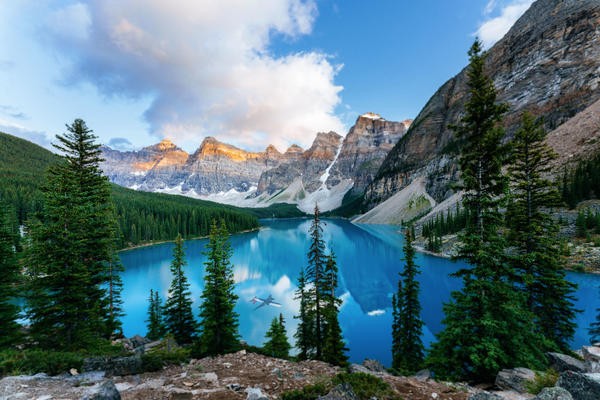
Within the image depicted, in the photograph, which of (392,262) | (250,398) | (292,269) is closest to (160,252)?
(292,269)

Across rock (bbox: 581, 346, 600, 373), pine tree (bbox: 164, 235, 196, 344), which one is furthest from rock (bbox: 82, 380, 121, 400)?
pine tree (bbox: 164, 235, 196, 344)

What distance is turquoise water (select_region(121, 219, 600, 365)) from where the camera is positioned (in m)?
26.0

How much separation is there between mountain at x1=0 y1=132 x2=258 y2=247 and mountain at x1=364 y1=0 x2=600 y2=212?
→ 320 ft

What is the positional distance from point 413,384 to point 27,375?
11.6 meters

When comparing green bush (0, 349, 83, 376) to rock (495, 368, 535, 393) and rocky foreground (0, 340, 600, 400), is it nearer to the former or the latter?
rocky foreground (0, 340, 600, 400)

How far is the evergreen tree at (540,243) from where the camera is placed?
14.0m

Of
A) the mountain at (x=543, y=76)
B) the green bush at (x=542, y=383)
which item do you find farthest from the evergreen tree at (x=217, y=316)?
the mountain at (x=543, y=76)

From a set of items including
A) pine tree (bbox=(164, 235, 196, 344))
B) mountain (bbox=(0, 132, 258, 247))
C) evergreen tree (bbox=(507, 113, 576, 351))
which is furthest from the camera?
mountain (bbox=(0, 132, 258, 247))

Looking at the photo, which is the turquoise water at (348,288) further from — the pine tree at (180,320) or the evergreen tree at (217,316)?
the evergreen tree at (217,316)

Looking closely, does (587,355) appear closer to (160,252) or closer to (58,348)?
(58,348)

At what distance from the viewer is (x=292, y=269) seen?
55.5 meters

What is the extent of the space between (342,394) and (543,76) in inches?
5558

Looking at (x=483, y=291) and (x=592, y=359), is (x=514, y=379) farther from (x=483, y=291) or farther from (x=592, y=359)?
(x=483, y=291)

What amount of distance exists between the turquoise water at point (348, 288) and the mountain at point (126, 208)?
1503cm
